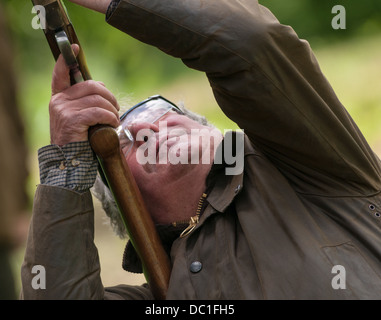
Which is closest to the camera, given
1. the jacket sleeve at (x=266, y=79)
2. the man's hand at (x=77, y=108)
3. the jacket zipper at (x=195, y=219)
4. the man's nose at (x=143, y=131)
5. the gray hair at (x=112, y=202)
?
the jacket sleeve at (x=266, y=79)

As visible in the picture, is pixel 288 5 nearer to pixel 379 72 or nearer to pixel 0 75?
pixel 379 72

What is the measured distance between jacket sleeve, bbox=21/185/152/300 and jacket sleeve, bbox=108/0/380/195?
1.98 feet

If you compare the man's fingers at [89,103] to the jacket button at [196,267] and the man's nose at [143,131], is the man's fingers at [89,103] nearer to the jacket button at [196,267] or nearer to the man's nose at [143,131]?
the man's nose at [143,131]

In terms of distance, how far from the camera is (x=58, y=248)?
77.8 inches

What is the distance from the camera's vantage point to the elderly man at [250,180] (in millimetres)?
1838

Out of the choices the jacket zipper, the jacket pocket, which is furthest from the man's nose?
the jacket pocket

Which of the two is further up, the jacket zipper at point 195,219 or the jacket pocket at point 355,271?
the jacket zipper at point 195,219

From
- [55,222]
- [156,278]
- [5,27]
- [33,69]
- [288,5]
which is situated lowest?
[156,278]

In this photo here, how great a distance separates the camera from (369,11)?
6.72 m

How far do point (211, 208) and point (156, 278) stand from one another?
0.32m

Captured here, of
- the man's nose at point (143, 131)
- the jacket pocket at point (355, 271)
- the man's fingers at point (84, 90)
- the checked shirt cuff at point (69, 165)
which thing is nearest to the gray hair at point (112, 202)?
the man's nose at point (143, 131)

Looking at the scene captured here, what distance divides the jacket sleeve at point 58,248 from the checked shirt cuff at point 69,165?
31 millimetres

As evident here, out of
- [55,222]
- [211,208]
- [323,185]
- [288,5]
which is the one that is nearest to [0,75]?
[55,222]

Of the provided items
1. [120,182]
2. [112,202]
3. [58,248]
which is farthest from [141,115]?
[58,248]
